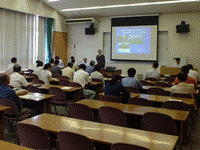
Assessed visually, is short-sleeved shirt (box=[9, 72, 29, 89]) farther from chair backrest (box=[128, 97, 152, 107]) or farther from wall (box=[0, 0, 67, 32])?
wall (box=[0, 0, 67, 32])

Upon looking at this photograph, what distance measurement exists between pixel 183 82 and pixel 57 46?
9046 millimetres

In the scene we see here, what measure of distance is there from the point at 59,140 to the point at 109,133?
55 centimetres

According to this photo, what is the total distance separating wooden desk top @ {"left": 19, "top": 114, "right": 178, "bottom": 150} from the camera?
2223mm

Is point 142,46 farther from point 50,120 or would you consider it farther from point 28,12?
point 50,120

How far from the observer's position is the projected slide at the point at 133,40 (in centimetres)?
1089

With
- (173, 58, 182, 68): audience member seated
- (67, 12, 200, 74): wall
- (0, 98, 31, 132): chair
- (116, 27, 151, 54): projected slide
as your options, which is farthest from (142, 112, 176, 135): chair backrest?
(116, 27, 151, 54): projected slide

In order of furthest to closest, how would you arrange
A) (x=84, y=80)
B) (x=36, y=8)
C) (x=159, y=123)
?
(x=36, y=8)
(x=84, y=80)
(x=159, y=123)

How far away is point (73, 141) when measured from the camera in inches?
85.6

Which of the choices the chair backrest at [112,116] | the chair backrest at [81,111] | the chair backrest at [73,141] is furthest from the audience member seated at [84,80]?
the chair backrest at [73,141]

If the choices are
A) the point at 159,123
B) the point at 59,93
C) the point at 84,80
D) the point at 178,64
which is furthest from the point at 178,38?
the point at 159,123

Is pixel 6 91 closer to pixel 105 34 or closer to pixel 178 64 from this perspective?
pixel 178 64

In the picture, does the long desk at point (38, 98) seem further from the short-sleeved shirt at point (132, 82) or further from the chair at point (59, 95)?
the short-sleeved shirt at point (132, 82)

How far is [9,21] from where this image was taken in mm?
9852

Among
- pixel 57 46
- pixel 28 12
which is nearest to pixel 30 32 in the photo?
pixel 28 12
